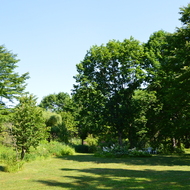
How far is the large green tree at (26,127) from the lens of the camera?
1639 cm

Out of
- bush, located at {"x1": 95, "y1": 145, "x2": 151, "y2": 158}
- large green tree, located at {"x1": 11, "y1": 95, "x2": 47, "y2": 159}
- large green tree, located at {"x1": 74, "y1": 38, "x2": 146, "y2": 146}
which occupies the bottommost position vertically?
bush, located at {"x1": 95, "y1": 145, "x2": 151, "y2": 158}

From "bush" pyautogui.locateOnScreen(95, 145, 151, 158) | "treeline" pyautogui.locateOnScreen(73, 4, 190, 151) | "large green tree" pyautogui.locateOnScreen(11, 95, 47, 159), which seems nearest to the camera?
"large green tree" pyautogui.locateOnScreen(11, 95, 47, 159)

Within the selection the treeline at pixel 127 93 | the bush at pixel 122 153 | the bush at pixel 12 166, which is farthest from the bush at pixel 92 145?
the bush at pixel 12 166

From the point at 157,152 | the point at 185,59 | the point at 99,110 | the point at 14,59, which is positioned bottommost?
the point at 157,152

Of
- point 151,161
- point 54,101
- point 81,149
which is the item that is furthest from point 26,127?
point 54,101

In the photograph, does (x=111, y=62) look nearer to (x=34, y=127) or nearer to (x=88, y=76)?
(x=88, y=76)

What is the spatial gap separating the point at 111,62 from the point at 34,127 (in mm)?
18570

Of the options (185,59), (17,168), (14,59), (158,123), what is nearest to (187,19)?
(185,59)

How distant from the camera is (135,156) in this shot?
24.5 metres

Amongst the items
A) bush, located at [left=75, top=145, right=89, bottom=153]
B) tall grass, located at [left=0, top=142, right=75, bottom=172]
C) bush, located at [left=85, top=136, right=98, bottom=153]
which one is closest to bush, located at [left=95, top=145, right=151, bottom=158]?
tall grass, located at [left=0, top=142, right=75, bottom=172]

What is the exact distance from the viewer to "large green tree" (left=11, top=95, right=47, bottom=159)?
16391 millimetres

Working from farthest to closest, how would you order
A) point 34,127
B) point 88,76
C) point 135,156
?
point 88,76 → point 135,156 → point 34,127

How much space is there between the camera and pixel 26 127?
1644 centimetres

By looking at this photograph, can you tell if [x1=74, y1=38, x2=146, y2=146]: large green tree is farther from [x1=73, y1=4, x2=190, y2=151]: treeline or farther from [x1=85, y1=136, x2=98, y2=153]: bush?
[x1=85, y1=136, x2=98, y2=153]: bush
